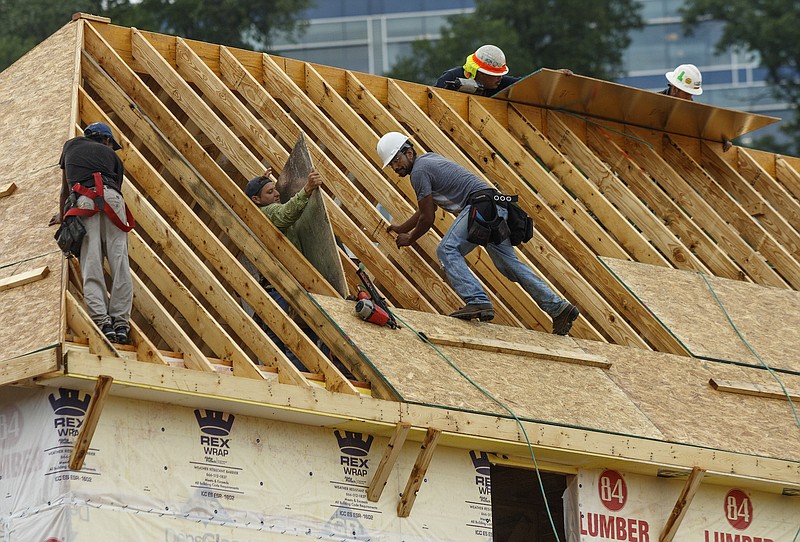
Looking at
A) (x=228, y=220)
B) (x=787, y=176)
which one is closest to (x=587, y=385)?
(x=228, y=220)

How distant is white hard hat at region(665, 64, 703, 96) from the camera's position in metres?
17.0

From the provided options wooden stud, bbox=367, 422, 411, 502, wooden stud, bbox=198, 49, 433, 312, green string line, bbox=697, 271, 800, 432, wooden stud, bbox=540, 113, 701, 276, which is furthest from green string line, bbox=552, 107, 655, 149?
wooden stud, bbox=367, 422, 411, 502

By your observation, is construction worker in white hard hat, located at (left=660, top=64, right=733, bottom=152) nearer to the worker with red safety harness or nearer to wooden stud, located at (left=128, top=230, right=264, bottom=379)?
wooden stud, located at (left=128, top=230, right=264, bottom=379)

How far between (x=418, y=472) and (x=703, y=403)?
112 inches

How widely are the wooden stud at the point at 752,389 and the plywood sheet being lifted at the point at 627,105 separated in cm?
391

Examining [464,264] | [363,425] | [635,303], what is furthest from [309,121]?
[363,425]

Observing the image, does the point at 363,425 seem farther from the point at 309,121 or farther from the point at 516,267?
the point at 309,121

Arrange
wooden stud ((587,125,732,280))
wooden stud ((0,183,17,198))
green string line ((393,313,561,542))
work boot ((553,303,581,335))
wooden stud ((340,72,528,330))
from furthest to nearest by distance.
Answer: wooden stud ((587,125,732,280)) < wooden stud ((340,72,528,330)) < work boot ((553,303,581,335)) < wooden stud ((0,183,17,198)) < green string line ((393,313,561,542))

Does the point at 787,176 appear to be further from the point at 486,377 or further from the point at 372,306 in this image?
the point at 372,306

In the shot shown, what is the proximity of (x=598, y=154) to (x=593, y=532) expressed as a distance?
545 centimetres

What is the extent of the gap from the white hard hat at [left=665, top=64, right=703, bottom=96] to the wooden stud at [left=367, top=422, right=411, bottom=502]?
7302 mm

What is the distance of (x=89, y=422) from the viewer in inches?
389

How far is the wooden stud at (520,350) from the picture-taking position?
40.2 feet

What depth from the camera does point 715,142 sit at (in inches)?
681
